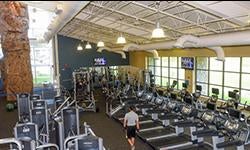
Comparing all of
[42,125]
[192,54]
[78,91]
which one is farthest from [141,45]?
[42,125]

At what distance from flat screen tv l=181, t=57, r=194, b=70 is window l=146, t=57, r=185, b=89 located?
1.43 ft

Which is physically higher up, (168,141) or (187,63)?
(187,63)

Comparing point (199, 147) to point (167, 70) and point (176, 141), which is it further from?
point (167, 70)

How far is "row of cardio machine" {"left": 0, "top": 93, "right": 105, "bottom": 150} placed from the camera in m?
5.25

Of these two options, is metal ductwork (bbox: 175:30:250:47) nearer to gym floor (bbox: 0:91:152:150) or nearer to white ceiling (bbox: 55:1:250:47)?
white ceiling (bbox: 55:1:250:47)

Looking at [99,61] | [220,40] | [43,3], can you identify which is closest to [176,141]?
[220,40]

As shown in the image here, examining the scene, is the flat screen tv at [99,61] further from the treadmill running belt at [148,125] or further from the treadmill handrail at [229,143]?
the treadmill handrail at [229,143]

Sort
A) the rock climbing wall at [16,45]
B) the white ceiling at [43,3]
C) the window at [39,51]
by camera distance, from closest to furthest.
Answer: the white ceiling at [43,3]
the rock climbing wall at [16,45]
the window at [39,51]

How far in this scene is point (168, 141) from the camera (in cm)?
837

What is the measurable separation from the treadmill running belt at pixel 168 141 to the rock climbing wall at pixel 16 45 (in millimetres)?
8495

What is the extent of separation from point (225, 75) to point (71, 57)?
483 inches

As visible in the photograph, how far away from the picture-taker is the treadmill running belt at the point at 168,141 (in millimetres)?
8039

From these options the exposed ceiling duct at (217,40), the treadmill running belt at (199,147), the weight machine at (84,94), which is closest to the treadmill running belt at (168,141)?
the treadmill running belt at (199,147)

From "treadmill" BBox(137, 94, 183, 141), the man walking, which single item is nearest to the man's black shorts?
the man walking
